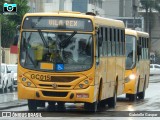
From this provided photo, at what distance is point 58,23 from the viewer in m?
21.3

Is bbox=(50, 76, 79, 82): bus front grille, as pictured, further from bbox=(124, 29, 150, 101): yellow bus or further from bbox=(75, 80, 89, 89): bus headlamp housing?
bbox=(124, 29, 150, 101): yellow bus

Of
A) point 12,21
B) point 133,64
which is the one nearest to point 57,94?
point 133,64

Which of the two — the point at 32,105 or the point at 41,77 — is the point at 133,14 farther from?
the point at 41,77

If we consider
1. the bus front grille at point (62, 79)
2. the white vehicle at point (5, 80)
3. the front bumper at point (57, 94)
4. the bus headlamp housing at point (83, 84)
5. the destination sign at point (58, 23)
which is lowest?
the white vehicle at point (5, 80)

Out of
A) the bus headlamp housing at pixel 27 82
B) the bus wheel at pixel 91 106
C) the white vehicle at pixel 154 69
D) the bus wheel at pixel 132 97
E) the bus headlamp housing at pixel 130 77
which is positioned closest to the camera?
the bus headlamp housing at pixel 27 82

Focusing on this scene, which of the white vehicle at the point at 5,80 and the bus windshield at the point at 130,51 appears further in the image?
the white vehicle at the point at 5,80

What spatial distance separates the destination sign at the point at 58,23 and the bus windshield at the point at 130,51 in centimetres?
990

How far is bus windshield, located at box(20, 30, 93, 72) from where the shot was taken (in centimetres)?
2097

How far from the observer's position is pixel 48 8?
83.2 meters

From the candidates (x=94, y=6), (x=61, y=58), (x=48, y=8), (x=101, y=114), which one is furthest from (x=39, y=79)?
(x=94, y=6)

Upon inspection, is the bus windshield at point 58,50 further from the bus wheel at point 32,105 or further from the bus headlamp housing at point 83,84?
the bus wheel at point 32,105

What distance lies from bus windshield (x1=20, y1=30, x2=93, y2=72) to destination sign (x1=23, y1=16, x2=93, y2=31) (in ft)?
0.56

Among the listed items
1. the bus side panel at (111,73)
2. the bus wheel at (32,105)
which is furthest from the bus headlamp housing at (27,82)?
the bus side panel at (111,73)

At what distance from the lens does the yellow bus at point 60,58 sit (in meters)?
20.8
